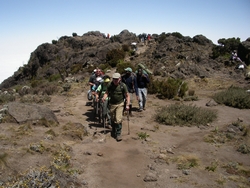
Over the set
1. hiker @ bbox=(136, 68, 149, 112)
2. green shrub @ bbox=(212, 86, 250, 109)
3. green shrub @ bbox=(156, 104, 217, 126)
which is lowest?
green shrub @ bbox=(156, 104, 217, 126)

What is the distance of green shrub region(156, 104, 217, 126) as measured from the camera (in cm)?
970

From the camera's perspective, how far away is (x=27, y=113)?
28.5 feet

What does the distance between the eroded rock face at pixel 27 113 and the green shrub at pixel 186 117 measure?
168 inches

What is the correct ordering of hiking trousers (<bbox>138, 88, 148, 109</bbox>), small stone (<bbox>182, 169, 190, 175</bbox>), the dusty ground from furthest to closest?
hiking trousers (<bbox>138, 88, 148, 109</bbox>), small stone (<bbox>182, 169, 190, 175</bbox>), the dusty ground

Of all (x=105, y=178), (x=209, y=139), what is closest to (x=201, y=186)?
(x=105, y=178)

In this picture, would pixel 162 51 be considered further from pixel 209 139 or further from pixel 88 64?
pixel 209 139

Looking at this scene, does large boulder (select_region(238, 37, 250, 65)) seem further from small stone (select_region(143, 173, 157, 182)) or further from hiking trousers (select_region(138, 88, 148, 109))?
small stone (select_region(143, 173, 157, 182))

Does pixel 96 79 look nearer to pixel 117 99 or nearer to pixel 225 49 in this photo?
pixel 117 99

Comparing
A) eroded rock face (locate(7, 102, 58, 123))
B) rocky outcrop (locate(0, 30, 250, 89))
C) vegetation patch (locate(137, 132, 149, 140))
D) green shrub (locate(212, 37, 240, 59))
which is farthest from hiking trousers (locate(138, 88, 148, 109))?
green shrub (locate(212, 37, 240, 59))

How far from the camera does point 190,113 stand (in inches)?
394

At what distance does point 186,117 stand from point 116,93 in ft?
12.0

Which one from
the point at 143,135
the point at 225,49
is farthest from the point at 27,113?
the point at 225,49

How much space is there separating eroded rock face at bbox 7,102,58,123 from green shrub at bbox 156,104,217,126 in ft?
14.0

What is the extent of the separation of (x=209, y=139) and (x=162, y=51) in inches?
720
